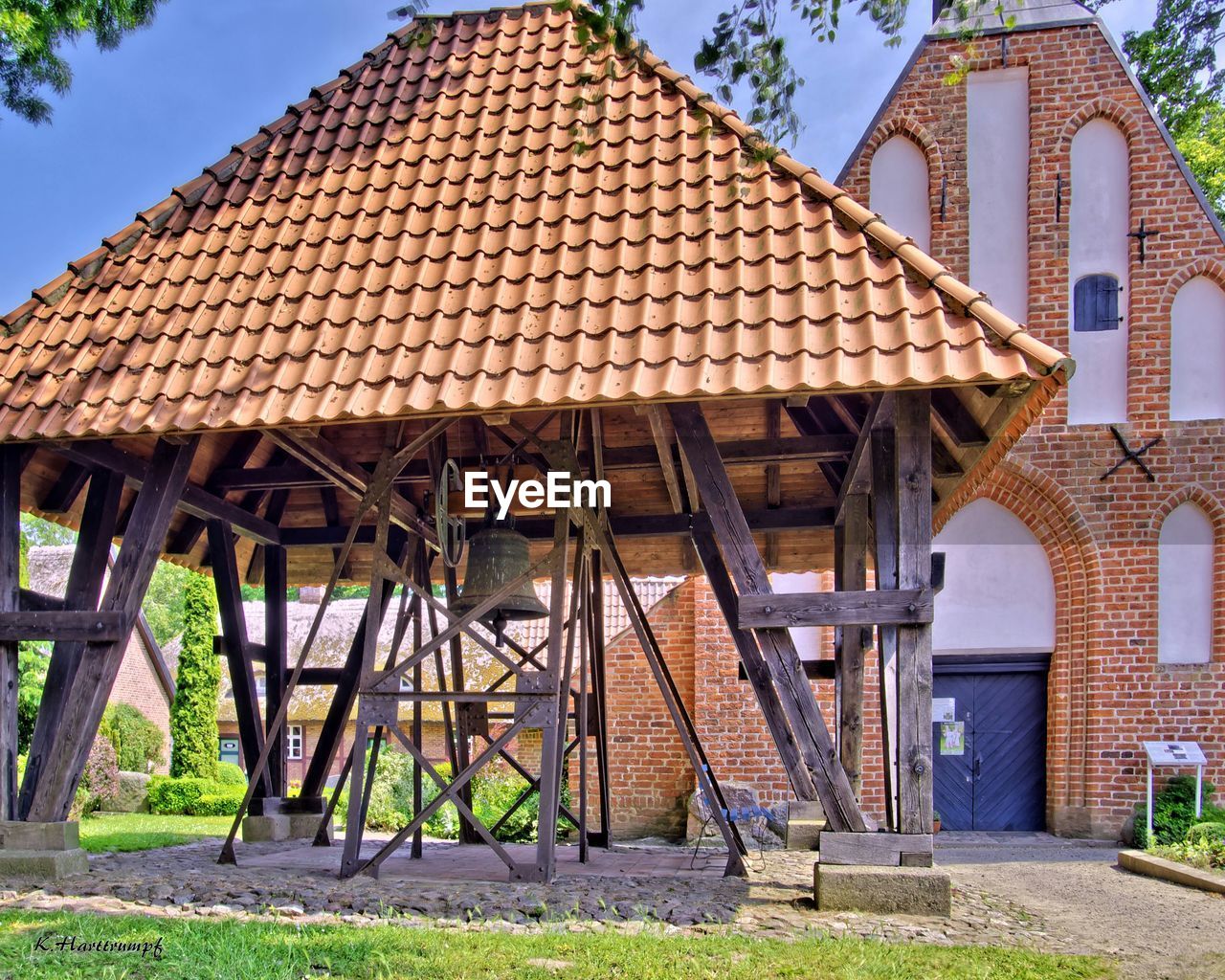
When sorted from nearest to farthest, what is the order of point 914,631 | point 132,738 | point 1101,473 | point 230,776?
point 914,631, point 1101,473, point 230,776, point 132,738

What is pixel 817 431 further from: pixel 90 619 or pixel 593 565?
pixel 90 619

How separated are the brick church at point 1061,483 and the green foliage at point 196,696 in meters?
11.6

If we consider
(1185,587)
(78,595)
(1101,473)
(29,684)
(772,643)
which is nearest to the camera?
(772,643)

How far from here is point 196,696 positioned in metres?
23.1

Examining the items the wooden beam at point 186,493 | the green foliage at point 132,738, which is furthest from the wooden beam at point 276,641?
the green foliage at point 132,738

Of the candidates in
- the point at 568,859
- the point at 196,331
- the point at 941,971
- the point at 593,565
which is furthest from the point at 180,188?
the point at 941,971

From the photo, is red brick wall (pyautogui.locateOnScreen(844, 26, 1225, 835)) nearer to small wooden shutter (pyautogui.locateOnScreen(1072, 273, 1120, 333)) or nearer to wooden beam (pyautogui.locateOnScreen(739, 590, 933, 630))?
small wooden shutter (pyautogui.locateOnScreen(1072, 273, 1120, 333))

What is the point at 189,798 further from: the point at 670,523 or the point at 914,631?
the point at 914,631

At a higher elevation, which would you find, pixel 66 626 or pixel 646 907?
pixel 66 626

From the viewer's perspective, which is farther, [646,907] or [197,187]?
[197,187]

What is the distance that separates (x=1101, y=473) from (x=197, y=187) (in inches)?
407

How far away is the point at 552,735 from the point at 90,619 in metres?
2.72

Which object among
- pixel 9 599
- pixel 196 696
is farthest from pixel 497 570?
pixel 196 696

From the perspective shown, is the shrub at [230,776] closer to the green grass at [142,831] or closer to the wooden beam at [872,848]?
the green grass at [142,831]
